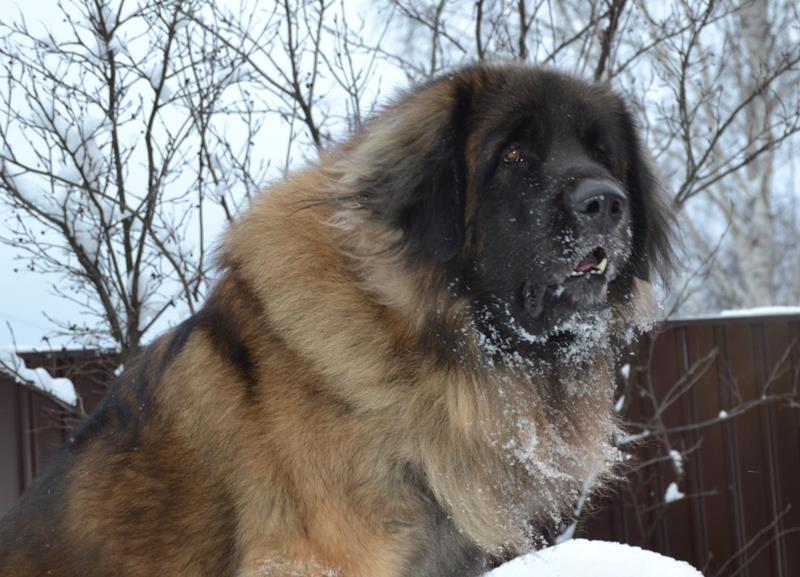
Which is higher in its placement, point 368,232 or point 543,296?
point 368,232

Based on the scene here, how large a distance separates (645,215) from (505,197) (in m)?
0.60

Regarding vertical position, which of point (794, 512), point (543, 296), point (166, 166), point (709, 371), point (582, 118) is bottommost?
point (794, 512)

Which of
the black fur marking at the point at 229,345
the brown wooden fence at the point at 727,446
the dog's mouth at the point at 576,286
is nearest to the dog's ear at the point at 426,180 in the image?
the dog's mouth at the point at 576,286

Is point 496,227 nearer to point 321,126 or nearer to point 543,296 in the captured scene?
point 543,296

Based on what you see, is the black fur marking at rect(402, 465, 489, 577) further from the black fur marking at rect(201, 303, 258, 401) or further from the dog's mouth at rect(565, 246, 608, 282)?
the dog's mouth at rect(565, 246, 608, 282)

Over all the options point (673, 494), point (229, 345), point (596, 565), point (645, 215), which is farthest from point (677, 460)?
point (229, 345)

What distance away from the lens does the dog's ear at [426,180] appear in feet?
7.00

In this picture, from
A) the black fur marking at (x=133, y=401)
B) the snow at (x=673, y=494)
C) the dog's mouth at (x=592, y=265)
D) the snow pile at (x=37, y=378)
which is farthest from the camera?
the snow at (x=673, y=494)

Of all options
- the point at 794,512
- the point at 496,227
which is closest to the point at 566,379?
the point at 496,227

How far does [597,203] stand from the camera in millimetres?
1980

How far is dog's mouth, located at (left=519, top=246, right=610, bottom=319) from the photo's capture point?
209 cm

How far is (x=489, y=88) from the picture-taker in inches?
88.4

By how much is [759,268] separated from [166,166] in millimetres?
11501

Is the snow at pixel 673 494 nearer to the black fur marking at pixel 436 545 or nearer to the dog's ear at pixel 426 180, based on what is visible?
the black fur marking at pixel 436 545
